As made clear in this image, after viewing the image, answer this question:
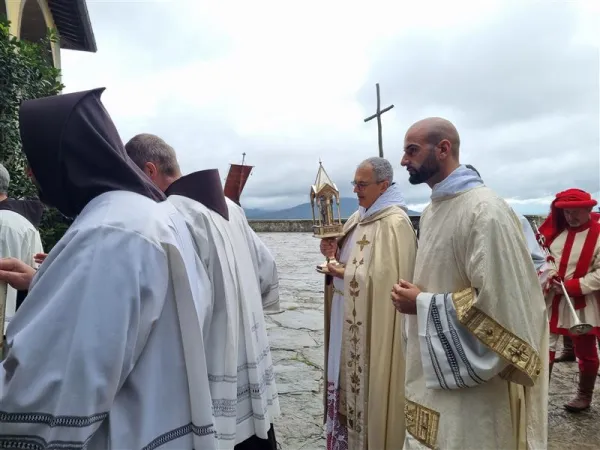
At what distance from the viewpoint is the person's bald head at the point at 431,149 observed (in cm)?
236

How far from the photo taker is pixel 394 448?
107 inches

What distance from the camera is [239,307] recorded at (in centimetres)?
228

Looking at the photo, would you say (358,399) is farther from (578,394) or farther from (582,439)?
(578,394)

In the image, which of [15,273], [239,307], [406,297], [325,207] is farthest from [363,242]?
[15,273]

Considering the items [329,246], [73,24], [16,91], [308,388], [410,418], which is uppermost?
[73,24]

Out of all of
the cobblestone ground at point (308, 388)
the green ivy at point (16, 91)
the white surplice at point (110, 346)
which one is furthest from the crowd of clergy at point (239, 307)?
the green ivy at point (16, 91)

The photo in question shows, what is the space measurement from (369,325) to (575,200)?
8.24 ft

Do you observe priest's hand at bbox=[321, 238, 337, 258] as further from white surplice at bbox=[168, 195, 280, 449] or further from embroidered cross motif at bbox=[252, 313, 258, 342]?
embroidered cross motif at bbox=[252, 313, 258, 342]

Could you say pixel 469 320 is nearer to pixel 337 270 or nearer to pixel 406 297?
pixel 406 297

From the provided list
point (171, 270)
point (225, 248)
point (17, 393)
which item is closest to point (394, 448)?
point (225, 248)

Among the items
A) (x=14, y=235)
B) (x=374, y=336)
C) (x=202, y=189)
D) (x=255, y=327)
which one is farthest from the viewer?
(x=14, y=235)

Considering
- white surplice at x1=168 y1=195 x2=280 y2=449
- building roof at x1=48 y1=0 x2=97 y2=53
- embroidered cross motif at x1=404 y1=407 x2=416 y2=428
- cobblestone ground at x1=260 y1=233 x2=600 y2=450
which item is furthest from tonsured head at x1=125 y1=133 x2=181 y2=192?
building roof at x1=48 y1=0 x2=97 y2=53

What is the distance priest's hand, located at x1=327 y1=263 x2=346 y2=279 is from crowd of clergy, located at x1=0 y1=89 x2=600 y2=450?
2 cm

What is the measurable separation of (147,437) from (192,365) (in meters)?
0.22
